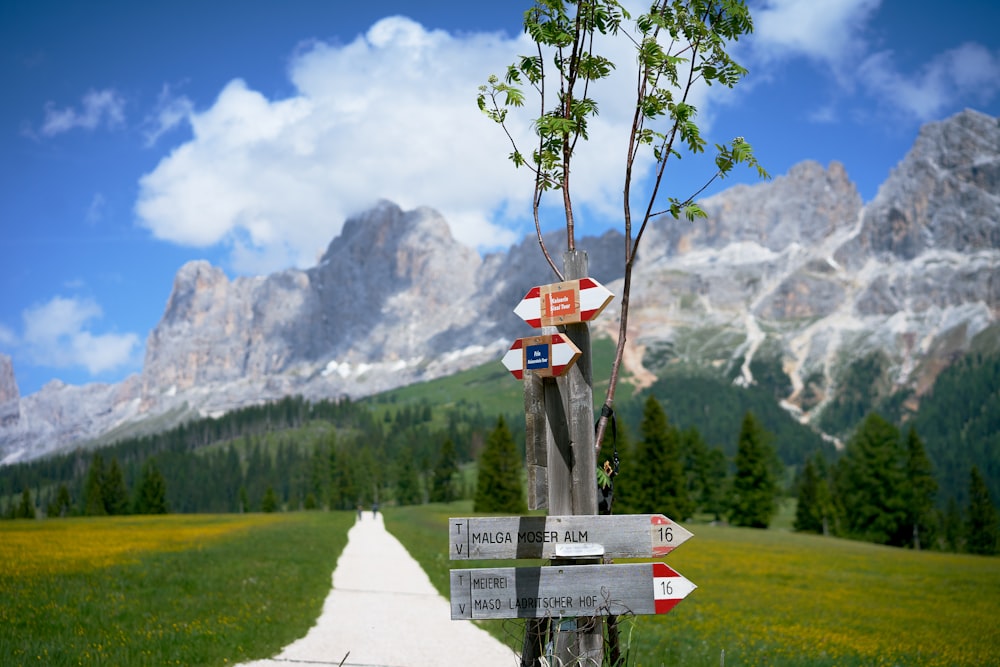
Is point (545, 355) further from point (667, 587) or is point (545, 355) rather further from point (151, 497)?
point (151, 497)

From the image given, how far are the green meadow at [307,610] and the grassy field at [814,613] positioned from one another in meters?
0.07

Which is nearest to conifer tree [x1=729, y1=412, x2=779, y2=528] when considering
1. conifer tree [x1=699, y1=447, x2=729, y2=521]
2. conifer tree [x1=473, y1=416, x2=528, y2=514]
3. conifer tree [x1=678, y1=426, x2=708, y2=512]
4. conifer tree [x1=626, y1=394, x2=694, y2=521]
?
conifer tree [x1=626, y1=394, x2=694, y2=521]

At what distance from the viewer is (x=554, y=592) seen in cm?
599

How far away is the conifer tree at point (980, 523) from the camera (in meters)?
71.9

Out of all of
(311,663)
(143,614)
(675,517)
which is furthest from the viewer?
(675,517)

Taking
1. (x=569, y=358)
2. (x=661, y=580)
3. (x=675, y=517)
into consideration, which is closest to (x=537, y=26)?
(x=569, y=358)

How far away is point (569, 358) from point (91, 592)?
14.6 metres

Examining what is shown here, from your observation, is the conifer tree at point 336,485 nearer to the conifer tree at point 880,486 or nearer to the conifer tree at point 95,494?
the conifer tree at point 95,494

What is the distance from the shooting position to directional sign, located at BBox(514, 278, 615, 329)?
20.4 feet

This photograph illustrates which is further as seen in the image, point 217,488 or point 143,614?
point 217,488

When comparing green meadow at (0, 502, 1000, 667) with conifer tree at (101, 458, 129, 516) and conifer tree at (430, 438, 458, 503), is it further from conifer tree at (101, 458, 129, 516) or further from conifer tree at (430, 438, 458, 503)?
conifer tree at (430, 438, 458, 503)

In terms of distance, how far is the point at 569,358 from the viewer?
6.09 metres

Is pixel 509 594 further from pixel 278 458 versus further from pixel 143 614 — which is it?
pixel 278 458

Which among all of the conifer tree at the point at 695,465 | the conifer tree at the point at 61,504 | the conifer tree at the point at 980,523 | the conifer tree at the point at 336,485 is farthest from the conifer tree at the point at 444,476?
the conifer tree at the point at 980,523
